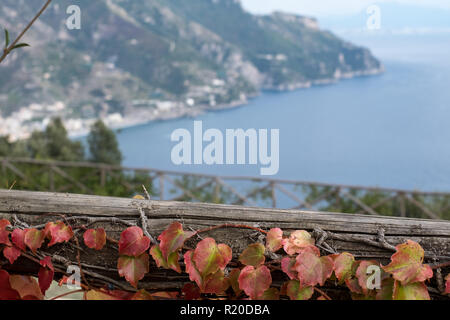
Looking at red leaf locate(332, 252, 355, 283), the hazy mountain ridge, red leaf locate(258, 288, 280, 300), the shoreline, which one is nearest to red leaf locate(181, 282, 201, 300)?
red leaf locate(258, 288, 280, 300)

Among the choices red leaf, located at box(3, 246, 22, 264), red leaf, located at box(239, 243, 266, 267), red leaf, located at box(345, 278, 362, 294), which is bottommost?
red leaf, located at box(345, 278, 362, 294)

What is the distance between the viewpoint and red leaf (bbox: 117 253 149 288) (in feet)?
2.11

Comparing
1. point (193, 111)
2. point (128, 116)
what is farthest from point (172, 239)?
point (128, 116)

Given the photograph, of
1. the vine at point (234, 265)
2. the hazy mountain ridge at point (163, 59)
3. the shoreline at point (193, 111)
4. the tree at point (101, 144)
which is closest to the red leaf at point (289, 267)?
the vine at point (234, 265)

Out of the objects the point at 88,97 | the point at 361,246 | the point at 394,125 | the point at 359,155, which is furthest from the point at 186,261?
the point at 88,97

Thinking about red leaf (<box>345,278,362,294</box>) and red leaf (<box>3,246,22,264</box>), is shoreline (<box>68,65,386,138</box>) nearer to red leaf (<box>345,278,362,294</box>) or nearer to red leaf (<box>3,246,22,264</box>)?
red leaf (<box>3,246,22,264</box>)

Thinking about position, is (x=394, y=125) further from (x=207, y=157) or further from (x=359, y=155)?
(x=207, y=157)

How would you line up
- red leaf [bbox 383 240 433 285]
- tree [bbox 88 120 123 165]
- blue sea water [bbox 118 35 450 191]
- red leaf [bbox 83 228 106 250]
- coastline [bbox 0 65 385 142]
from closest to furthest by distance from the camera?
1. red leaf [bbox 383 240 433 285]
2. red leaf [bbox 83 228 106 250]
3. tree [bbox 88 120 123 165]
4. blue sea water [bbox 118 35 450 191]
5. coastline [bbox 0 65 385 142]

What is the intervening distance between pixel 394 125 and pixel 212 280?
21.5m

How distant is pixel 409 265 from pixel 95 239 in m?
0.44

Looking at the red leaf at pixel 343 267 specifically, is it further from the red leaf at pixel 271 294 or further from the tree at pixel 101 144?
the tree at pixel 101 144

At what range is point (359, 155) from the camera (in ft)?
57.1

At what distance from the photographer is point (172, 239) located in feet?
2.08

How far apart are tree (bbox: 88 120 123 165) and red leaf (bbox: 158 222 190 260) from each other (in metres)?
7.92
